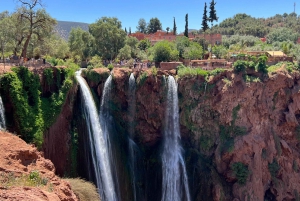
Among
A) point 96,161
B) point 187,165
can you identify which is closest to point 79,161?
point 96,161

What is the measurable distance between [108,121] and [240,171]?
40.3 ft

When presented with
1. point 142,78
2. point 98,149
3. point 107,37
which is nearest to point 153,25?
point 107,37

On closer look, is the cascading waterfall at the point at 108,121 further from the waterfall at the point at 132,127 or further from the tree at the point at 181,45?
the tree at the point at 181,45

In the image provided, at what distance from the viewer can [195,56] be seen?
41.8 meters

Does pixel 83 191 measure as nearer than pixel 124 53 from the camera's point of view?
Yes

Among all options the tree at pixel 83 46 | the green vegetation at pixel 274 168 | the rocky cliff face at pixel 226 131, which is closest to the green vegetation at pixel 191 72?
the rocky cliff face at pixel 226 131

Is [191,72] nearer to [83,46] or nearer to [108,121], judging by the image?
[108,121]

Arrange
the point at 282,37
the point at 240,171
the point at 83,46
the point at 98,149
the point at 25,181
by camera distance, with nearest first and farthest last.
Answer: the point at 25,181
the point at 98,149
the point at 240,171
the point at 83,46
the point at 282,37

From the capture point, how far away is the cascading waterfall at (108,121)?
25.3 m

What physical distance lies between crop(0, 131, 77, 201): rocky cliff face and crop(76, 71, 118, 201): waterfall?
8874 mm

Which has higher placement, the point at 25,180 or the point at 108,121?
the point at 25,180

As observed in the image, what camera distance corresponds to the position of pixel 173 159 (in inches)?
1119

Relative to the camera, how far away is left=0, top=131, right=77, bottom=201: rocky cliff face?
10.6 metres

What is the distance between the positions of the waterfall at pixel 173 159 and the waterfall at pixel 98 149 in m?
5.77
